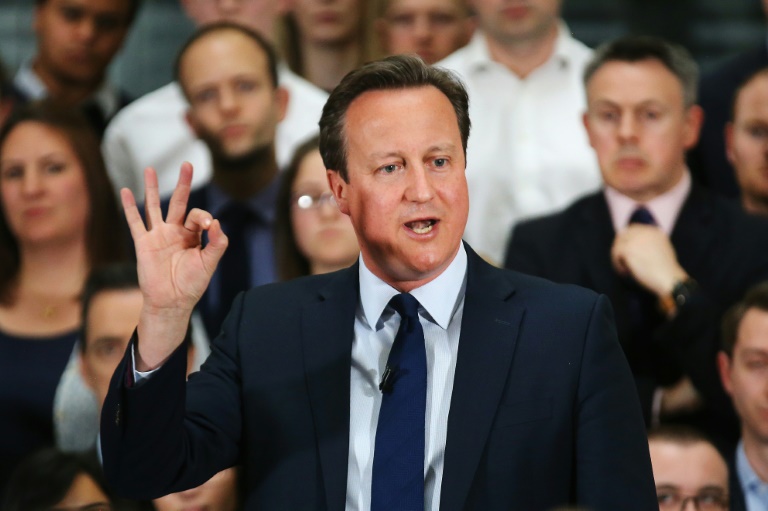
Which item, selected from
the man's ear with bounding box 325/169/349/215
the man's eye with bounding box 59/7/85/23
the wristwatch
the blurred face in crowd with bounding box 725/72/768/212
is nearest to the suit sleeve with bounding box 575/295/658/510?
the man's ear with bounding box 325/169/349/215

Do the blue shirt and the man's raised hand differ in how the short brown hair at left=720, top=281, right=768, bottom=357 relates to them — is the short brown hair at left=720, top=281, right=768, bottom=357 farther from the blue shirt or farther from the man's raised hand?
the man's raised hand

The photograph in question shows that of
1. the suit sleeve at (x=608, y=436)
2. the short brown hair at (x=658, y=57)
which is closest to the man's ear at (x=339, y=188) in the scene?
the suit sleeve at (x=608, y=436)

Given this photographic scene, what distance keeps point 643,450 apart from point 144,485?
2.48 ft

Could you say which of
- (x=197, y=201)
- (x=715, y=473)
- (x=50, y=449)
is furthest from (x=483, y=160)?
(x=50, y=449)

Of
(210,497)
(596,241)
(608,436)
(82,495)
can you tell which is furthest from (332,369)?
(596,241)

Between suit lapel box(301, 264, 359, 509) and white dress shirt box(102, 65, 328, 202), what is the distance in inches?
75.5

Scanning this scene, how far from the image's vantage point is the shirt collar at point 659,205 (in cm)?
332

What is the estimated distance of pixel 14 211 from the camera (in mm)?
3719

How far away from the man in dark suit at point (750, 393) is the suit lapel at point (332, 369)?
4.46 feet

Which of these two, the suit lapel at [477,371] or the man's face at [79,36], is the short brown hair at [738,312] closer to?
the suit lapel at [477,371]

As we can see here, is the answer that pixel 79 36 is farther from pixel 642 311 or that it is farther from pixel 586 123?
pixel 642 311

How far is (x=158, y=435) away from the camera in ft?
5.75

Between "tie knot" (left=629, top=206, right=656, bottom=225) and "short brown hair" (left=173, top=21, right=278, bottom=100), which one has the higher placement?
"short brown hair" (left=173, top=21, right=278, bottom=100)

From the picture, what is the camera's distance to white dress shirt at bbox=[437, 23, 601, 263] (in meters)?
3.70
